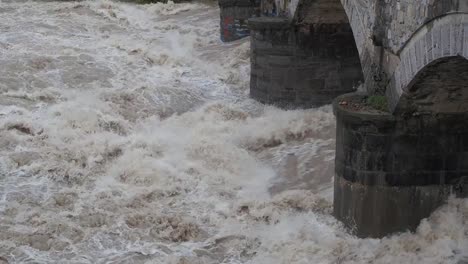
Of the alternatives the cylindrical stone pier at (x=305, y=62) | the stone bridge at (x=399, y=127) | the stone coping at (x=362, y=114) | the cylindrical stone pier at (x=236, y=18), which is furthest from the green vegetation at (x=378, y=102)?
the cylindrical stone pier at (x=236, y=18)

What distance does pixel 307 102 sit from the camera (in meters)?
14.9

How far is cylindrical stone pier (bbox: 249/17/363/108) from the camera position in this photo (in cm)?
1468

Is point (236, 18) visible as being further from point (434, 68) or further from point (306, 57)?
→ point (434, 68)

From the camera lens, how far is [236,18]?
64.3ft

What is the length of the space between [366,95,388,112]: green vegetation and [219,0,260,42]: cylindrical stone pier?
10.6 meters

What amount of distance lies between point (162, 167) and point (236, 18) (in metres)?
9.20

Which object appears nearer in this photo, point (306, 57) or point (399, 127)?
point (399, 127)

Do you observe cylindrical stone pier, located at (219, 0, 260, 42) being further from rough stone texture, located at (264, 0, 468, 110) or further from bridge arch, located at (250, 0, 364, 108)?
rough stone texture, located at (264, 0, 468, 110)

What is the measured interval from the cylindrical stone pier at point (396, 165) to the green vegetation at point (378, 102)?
0.41 ft

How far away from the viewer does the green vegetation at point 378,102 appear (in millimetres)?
9007

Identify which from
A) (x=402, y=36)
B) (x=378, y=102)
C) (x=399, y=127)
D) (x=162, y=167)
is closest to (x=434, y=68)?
(x=402, y=36)

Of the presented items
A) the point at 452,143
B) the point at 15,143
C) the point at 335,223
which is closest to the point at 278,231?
the point at 335,223

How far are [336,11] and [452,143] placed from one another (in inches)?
242

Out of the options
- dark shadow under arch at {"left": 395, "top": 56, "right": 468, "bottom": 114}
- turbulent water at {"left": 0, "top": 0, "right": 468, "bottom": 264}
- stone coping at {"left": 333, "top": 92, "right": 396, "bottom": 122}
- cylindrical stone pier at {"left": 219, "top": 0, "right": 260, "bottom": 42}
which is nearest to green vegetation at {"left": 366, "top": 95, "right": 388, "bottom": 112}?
stone coping at {"left": 333, "top": 92, "right": 396, "bottom": 122}
